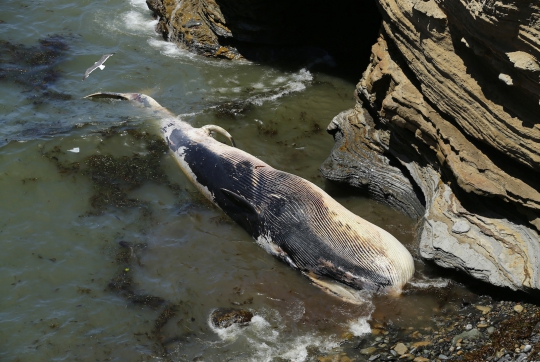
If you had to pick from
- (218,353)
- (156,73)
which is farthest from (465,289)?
(156,73)

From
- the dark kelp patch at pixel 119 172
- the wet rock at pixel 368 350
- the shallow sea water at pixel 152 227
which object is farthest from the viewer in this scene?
the dark kelp patch at pixel 119 172

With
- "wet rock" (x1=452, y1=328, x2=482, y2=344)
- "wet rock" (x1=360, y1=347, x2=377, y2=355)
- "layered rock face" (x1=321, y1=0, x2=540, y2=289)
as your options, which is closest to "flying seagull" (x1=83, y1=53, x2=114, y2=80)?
"layered rock face" (x1=321, y1=0, x2=540, y2=289)

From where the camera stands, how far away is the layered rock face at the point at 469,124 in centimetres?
649

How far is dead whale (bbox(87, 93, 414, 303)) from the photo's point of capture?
324 inches

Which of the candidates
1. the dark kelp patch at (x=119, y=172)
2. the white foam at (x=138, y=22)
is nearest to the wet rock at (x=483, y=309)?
the dark kelp patch at (x=119, y=172)

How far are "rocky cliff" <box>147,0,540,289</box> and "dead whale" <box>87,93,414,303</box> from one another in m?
0.71

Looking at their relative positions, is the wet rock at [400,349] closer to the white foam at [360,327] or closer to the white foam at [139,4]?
the white foam at [360,327]

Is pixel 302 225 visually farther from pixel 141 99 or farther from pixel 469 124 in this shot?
pixel 141 99

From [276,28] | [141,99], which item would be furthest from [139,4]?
[141,99]

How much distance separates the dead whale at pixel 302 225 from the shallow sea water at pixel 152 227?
0.29 m

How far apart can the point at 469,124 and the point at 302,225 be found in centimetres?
296

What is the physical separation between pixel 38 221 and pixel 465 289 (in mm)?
7454

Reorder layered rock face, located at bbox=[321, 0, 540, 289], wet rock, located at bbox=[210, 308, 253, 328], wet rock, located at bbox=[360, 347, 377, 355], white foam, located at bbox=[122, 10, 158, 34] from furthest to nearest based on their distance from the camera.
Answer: white foam, located at bbox=[122, 10, 158, 34]
wet rock, located at bbox=[210, 308, 253, 328]
wet rock, located at bbox=[360, 347, 377, 355]
layered rock face, located at bbox=[321, 0, 540, 289]

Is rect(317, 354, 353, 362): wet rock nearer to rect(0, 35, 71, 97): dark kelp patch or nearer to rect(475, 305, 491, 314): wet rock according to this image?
rect(475, 305, 491, 314): wet rock
